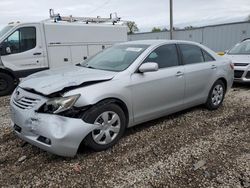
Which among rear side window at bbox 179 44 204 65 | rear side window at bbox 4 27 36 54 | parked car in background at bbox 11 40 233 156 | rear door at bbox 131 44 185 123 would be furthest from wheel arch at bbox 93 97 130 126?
rear side window at bbox 4 27 36 54

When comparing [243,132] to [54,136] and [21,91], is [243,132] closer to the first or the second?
[54,136]

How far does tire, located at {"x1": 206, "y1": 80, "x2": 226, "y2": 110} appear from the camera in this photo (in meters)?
5.52

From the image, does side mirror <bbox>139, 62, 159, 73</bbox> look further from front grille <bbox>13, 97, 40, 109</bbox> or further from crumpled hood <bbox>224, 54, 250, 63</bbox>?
crumpled hood <bbox>224, 54, 250, 63</bbox>

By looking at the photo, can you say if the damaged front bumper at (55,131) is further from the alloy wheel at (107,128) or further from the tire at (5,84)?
the tire at (5,84)

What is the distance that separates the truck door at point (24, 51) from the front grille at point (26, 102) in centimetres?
486

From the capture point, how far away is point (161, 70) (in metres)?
4.42

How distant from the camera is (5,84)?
7852mm

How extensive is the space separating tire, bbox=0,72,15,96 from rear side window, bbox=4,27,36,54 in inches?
30.4

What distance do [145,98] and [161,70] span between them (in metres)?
0.62

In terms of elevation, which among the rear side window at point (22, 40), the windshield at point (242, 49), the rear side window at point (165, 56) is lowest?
the windshield at point (242, 49)

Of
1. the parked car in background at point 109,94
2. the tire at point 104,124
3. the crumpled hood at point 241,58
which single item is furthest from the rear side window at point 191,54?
the crumpled hood at point 241,58

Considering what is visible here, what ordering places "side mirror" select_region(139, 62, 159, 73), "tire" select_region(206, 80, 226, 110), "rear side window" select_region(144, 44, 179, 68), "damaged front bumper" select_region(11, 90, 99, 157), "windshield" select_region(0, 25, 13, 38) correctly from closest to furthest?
"damaged front bumper" select_region(11, 90, 99, 157) < "side mirror" select_region(139, 62, 159, 73) < "rear side window" select_region(144, 44, 179, 68) < "tire" select_region(206, 80, 226, 110) < "windshield" select_region(0, 25, 13, 38)

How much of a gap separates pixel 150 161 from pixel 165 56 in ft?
6.47

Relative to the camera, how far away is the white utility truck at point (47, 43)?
26.1 ft
